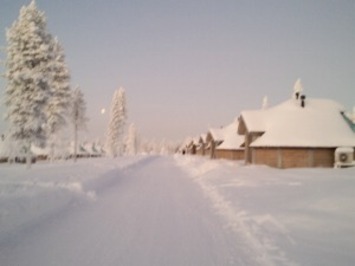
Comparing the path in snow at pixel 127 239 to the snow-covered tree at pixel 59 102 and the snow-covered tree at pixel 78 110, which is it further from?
the snow-covered tree at pixel 78 110

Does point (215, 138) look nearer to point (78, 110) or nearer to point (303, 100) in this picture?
point (78, 110)

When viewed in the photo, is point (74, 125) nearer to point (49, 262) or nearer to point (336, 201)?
point (336, 201)

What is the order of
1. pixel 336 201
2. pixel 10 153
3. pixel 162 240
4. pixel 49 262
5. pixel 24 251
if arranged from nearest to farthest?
pixel 49 262 → pixel 24 251 → pixel 162 240 → pixel 336 201 → pixel 10 153

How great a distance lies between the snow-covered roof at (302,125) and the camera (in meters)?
38.3

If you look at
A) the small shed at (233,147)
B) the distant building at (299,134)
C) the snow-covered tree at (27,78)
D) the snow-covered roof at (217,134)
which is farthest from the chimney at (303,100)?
the snow-covered roof at (217,134)

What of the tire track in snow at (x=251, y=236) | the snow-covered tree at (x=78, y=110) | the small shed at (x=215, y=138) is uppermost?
the snow-covered tree at (x=78, y=110)

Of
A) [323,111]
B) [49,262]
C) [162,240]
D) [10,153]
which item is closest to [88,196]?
[162,240]

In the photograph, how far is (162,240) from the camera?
Answer: 8945mm

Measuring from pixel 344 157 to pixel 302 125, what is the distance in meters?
5.77

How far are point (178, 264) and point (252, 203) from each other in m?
8.89

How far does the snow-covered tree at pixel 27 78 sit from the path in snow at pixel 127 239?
66.5ft

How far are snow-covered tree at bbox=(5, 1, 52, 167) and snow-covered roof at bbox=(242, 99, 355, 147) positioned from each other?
22.1 metres

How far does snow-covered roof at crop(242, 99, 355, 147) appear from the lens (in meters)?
38.3

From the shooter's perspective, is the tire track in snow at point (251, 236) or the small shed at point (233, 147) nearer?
the tire track in snow at point (251, 236)
